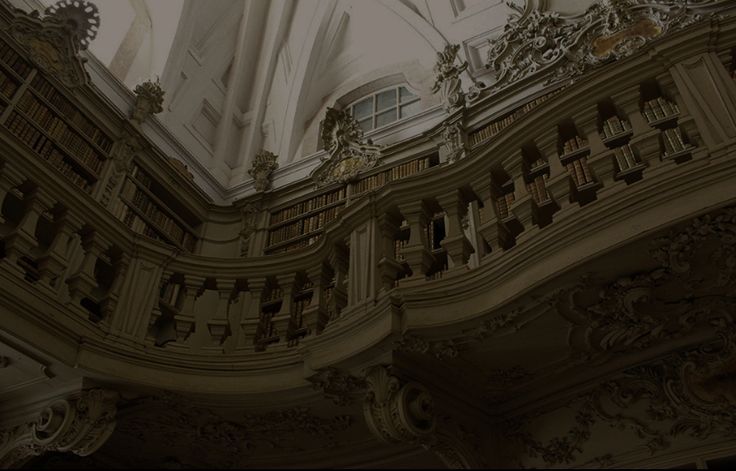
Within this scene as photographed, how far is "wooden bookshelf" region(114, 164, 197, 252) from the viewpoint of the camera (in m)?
5.87

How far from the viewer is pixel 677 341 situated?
10.1 ft

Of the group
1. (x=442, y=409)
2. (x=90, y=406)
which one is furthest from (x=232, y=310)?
(x=442, y=409)

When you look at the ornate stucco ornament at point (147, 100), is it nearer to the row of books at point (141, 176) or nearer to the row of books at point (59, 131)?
the row of books at point (141, 176)

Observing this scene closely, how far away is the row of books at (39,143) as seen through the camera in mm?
4972

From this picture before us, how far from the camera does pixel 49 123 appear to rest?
5.35 m

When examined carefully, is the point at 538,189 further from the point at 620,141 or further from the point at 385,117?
the point at 385,117

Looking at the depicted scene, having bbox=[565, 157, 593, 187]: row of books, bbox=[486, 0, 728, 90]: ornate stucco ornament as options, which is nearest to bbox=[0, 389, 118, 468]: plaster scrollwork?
bbox=[565, 157, 593, 187]: row of books

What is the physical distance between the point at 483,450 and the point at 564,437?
17.2 inches

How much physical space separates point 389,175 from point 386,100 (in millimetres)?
1956

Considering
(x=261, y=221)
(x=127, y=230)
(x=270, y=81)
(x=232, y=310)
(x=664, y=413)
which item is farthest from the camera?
(x=270, y=81)

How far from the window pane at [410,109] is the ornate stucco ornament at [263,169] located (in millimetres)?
1590

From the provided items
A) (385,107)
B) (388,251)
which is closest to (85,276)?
(388,251)

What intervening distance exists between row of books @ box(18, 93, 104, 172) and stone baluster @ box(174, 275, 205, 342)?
2.24 metres

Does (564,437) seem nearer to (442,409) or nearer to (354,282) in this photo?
(442,409)
